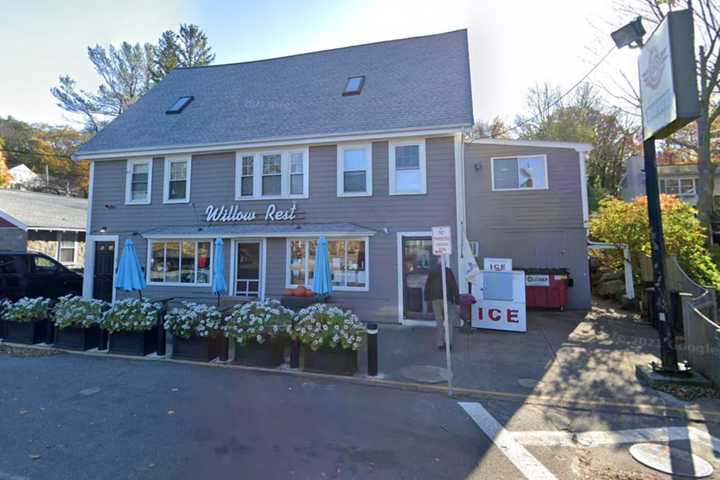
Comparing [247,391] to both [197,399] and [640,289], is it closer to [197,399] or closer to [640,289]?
[197,399]

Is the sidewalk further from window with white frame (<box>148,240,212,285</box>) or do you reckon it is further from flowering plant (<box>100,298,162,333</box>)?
window with white frame (<box>148,240,212,285</box>)

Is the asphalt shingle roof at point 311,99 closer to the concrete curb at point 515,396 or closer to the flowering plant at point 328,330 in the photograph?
the flowering plant at point 328,330

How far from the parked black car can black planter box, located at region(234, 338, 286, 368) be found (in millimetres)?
8939

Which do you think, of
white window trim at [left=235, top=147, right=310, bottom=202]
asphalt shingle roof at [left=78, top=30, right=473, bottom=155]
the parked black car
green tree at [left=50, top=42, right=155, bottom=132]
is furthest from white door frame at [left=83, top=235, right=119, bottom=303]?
green tree at [left=50, top=42, right=155, bottom=132]

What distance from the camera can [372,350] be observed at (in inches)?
241

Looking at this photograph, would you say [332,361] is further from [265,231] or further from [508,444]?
[265,231]

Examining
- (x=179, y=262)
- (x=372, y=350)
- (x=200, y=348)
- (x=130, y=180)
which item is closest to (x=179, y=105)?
(x=130, y=180)

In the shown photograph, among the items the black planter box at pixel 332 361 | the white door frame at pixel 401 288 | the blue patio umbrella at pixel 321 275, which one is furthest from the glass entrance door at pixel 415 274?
the black planter box at pixel 332 361

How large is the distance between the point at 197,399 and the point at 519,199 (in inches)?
457

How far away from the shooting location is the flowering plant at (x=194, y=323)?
6773 mm

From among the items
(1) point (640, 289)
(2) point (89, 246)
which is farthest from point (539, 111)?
(2) point (89, 246)

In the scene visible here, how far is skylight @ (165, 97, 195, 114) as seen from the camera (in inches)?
539

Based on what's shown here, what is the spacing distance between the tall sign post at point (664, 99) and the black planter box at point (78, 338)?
1058 centimetres

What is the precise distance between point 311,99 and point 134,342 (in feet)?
30.2
